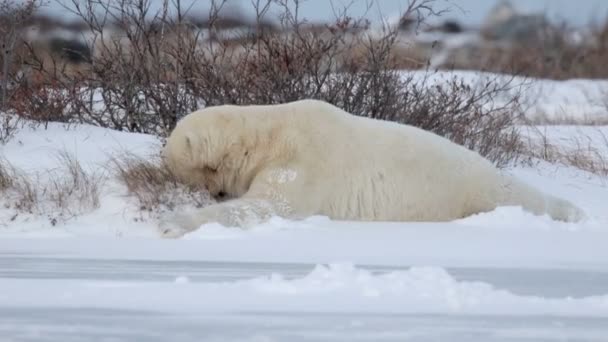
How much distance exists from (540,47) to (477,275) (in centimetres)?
1670

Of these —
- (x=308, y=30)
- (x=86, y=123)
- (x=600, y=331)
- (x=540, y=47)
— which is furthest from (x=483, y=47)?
(x=600, y=331)

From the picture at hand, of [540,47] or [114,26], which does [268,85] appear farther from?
[540,47]

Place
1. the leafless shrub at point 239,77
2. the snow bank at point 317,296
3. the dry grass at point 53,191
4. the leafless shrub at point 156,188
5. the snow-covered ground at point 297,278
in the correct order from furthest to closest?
the leafless shrub at point 239,77 < the leafless shrub at point 156,188 < the dry grass at point 53,191 < the snow bank at point 317,296 < the snow-covered ground at point 297,278

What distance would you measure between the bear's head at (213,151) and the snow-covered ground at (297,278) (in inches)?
17.7

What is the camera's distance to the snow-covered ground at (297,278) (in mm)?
4770

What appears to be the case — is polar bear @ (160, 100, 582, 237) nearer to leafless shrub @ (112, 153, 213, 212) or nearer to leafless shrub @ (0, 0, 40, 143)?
leafless shrub @ (112, 153, 213, 212)

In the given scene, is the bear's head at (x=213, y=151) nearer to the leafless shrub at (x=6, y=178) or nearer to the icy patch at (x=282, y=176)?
the icy patch at (x=282, y=176)

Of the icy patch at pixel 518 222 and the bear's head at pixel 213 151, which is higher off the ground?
the bear's head at pixel 213 151

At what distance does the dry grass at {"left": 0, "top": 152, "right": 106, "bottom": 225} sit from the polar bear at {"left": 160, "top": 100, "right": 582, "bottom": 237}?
0.57m

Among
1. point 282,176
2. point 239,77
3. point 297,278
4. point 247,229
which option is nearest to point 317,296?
point 297,278

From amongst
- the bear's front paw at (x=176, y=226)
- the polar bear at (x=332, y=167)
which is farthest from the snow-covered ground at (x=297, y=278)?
the polar bear at (x=332, y=167)

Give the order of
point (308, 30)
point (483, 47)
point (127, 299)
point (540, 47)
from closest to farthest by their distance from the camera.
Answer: point (127, 299) → point (308, 30) → point (483, 47) → point (540, 47)

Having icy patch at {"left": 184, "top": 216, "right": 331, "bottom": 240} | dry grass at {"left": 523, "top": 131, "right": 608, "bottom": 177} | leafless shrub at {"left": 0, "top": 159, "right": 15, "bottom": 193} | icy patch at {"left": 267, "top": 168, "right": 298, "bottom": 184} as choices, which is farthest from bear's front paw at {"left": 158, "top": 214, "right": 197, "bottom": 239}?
dry grass at {"left": 523, "top": 131, "right": 608, "bottom": 177}

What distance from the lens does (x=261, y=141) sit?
27.8 feet
